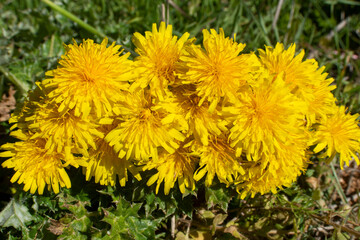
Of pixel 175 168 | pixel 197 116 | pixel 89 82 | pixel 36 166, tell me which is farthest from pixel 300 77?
pixel 36 166

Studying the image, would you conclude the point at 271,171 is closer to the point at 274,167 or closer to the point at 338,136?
the point at 274,167

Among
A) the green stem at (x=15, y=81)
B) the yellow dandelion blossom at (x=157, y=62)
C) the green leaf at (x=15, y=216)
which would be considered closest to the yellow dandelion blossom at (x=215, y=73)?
the yellow dandelion blossom at (x=157, y=62)

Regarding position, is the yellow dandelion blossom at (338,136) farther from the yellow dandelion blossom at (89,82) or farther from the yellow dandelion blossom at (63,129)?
the yellow dandelion blossom at (63,129)

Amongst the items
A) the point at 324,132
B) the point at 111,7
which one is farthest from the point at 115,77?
the point at 111,7

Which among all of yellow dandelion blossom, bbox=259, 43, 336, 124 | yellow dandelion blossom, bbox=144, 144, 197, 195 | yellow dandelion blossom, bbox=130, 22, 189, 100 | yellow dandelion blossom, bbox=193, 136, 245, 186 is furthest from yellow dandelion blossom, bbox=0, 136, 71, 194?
yellow dandelion blossom, bbox=259, 43, 336, 124

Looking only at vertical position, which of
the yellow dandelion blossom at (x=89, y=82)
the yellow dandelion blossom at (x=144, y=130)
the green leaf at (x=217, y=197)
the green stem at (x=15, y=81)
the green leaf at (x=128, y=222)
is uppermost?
the green stem at (x=15, y=81)

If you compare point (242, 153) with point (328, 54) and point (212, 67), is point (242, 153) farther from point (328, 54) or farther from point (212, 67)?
point (328, 54)
